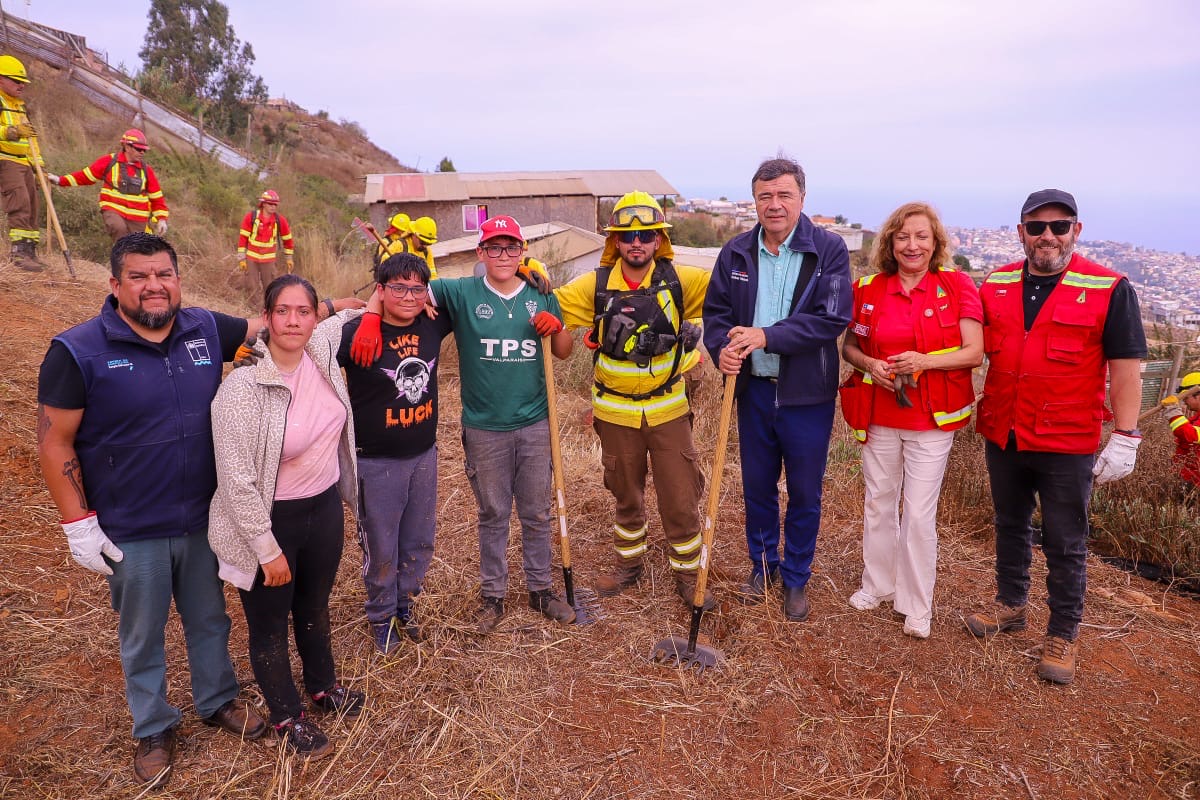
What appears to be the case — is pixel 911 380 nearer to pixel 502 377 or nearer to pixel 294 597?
pixel 502 377

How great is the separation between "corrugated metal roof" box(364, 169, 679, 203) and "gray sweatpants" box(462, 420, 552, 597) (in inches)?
701

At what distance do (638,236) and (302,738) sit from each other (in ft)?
9.75

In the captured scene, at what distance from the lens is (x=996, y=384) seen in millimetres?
3852

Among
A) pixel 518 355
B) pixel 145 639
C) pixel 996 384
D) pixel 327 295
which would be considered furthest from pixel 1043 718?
pixel 327 295

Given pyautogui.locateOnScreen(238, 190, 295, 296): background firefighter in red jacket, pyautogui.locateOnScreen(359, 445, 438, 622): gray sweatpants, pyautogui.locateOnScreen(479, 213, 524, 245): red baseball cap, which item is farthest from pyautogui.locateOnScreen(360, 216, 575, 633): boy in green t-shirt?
pyautogui.locateOnScreen(238, 190, 295, 296): background firefighter in red jacket

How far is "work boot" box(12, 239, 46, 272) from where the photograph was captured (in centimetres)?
857

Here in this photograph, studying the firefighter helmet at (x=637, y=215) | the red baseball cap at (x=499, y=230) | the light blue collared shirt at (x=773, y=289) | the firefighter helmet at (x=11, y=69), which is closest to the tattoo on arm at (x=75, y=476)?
the red baseball cap at (x=499, y=230)

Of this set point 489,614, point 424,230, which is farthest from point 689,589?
point 424,230

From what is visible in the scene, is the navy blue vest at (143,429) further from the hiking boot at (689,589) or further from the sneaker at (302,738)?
the hiking boot at (689,589)

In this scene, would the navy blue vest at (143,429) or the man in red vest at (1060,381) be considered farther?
the man in red vest at (1060,381)

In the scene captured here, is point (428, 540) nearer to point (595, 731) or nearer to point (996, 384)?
point (595, 731)

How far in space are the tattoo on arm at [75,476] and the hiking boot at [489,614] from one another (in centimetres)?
211

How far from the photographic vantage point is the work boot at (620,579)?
4672 millimetres

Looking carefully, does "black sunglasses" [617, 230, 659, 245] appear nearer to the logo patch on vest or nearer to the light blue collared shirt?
the light blue collared shirt
